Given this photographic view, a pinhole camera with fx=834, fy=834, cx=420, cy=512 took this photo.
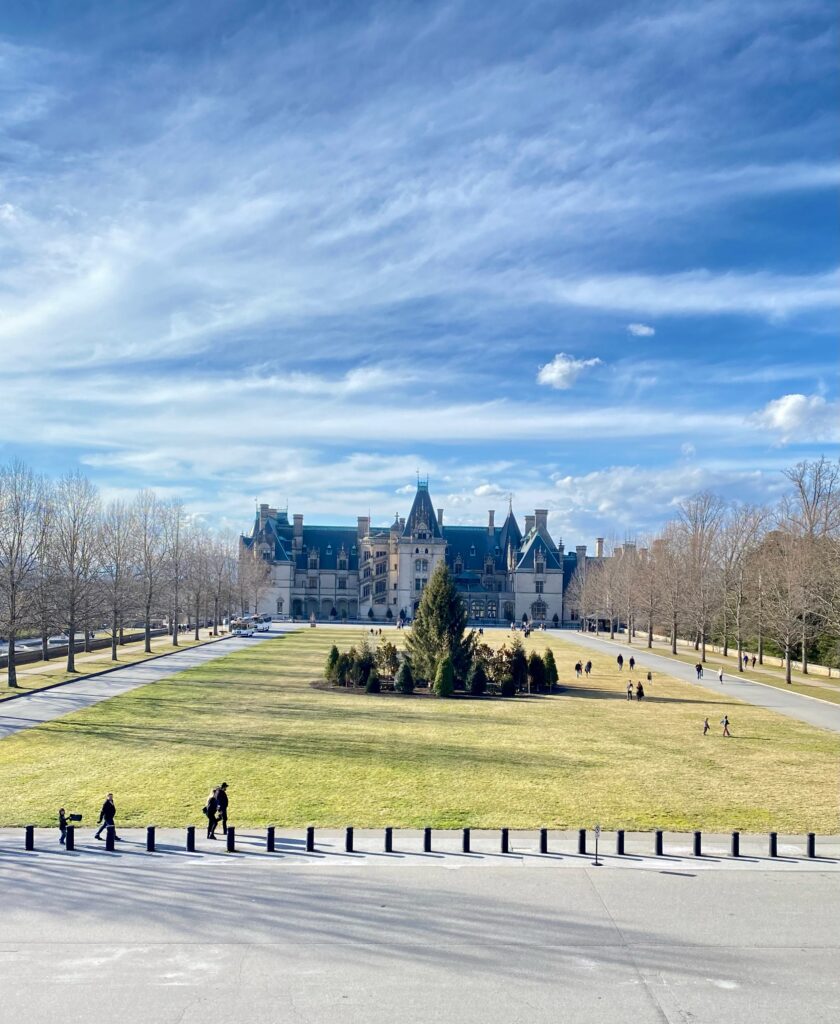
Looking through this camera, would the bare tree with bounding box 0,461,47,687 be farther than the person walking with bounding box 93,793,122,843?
Yes

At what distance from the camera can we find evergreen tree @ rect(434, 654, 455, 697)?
4144 centimetres

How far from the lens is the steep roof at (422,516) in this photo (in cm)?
12156

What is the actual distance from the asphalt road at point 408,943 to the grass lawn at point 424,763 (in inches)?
143

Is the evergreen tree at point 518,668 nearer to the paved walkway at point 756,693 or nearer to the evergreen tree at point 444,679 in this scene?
the evergreen tree at point 444,679

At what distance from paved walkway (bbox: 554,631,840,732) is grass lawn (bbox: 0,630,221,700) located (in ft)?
109

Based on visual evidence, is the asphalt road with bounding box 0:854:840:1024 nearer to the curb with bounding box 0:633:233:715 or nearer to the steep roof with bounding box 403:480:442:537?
the curb with bounding box 0:633:233:715

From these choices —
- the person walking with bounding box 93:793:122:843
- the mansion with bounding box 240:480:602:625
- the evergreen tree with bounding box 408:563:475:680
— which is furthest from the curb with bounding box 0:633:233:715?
the mansion with bounding box 240:480:602:625

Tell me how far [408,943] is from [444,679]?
29013 mm

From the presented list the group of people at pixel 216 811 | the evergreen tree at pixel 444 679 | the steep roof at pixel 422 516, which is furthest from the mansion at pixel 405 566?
the group of people at pixel 216 811

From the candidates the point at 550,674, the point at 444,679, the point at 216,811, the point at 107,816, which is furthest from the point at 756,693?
the point at 107,816

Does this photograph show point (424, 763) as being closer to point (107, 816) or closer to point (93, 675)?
point (107, 816)

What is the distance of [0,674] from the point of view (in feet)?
148

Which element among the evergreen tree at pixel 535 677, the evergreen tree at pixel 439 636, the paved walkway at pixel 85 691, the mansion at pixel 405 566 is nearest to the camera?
the paved walkway at pixel 85 691

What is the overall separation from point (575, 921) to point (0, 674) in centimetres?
4060
